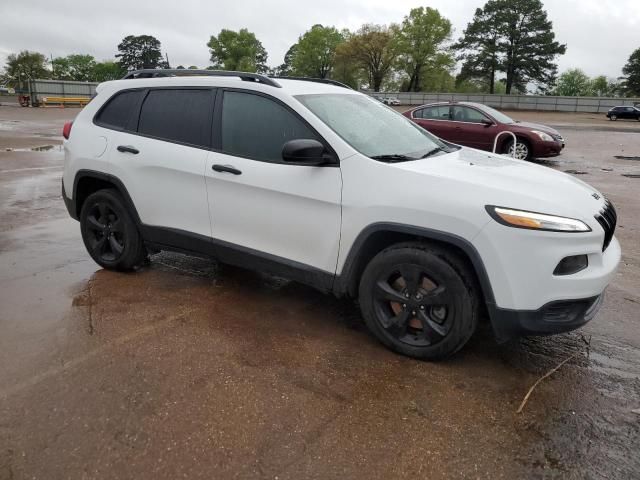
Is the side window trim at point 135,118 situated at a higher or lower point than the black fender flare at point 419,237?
higher

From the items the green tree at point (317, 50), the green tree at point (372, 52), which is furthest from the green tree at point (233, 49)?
the green tree at point (372, 52)

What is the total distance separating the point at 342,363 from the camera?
3109mm

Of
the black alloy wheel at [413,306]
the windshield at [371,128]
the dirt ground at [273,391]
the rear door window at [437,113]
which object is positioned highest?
the rear door window at [437,113]

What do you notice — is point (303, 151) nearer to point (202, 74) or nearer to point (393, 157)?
point (393, 157)

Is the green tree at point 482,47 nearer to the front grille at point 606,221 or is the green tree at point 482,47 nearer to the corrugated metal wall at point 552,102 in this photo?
→ the corrugated metal wall at point 552,102

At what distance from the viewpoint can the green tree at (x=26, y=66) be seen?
82.9 meters

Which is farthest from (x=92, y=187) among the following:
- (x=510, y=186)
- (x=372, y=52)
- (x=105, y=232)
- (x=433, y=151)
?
(x=372, y=52)

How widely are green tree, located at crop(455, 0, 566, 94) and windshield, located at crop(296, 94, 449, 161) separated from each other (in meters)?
69.5

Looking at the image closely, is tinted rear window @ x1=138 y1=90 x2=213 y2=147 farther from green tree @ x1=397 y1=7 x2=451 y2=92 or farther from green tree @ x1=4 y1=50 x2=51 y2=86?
green tree @ x1=4 y1=50 x2=51 y2=86

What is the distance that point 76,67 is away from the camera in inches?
4628

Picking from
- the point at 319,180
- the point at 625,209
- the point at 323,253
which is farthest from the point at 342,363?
the point at 625,209

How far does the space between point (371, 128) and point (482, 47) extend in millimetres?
72292

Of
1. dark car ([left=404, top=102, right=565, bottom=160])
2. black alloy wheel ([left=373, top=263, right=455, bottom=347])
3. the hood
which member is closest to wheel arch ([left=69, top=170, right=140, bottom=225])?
black alloy wheel ([left=373, top=263, right=455, bottom=347])

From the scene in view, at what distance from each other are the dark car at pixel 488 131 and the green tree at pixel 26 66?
88.4 metres
